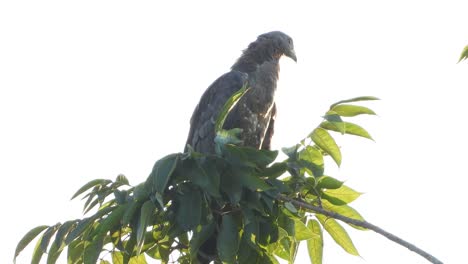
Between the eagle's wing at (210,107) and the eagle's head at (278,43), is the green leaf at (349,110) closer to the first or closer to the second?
the eagle's wing at (210,107)

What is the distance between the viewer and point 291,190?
4.90m

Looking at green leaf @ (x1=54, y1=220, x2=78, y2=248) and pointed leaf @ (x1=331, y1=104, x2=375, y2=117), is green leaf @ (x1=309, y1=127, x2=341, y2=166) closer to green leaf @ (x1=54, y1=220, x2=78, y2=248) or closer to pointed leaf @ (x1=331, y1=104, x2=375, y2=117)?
pointed leaf @ (x1=331, y1=104, x2=375, y2=117)

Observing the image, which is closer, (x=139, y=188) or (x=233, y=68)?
(x=139, y=188)

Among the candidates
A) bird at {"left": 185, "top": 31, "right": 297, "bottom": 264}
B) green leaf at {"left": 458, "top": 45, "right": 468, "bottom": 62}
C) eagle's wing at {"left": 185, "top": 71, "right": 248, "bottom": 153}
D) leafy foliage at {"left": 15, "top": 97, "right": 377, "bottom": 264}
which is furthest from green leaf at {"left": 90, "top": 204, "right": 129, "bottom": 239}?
eagle's wing at {"left": 185, "top": 71, "right": 248, "bottom": 153}

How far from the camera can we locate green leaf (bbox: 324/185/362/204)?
508cm

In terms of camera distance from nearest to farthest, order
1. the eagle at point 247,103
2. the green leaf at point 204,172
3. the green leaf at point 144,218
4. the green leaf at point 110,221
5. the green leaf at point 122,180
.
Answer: the green leaf at point 144,218
the green leaf at point 204,172
the green leaf at point 110,221
the green leaf at point 122,180
the eagle at point 247,103

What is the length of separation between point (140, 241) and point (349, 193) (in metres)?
1.39

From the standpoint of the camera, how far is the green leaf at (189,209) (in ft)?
14.8

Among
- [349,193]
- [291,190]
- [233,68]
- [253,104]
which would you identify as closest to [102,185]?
[291,190]

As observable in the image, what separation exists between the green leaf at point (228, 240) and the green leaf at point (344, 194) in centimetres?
64

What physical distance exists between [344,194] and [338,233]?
0.74ft

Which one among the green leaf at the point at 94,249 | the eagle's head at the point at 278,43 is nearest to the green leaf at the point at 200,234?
the green leaf at the point at 94,249

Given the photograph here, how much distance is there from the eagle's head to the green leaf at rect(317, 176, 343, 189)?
3967mm

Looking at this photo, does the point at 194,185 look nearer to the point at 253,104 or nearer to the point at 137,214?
the point at 137,214
